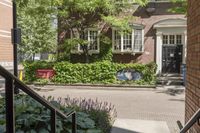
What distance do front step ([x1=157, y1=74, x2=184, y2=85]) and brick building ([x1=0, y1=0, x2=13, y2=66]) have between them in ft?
50.4

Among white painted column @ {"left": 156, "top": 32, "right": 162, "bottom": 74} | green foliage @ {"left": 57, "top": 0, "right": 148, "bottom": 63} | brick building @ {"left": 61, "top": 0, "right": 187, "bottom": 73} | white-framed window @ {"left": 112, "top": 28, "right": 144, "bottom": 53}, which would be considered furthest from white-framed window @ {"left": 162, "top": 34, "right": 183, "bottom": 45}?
green foliage @ {"left": 57, "top": 0, "right": 148, "bottom": 63}

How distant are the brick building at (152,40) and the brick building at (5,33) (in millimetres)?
9488

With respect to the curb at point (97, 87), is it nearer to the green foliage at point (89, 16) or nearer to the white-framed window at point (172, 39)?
the green foliage at point (89, 16)

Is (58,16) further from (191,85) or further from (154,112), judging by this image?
(191,85)

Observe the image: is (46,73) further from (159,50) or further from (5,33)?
(5,33)

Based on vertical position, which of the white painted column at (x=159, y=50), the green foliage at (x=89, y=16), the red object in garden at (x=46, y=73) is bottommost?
the red object in garden at (x=46, y=73)

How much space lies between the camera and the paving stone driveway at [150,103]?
1052 centimetres

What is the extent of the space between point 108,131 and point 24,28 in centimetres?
2883

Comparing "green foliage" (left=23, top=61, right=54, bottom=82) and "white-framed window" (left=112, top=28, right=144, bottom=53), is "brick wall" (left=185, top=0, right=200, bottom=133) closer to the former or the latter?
"green foliage" (left=23, top=61, right=54, bottom=82)

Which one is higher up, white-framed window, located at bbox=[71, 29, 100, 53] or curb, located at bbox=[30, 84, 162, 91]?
white-framed window, located at bbox=[71, 29, 100, 53]

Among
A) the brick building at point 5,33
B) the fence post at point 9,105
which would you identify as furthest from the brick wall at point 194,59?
the brick building at point 5,33

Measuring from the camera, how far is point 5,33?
30625 mm

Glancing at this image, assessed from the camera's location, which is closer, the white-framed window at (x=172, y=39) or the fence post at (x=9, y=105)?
the fence post at (x=9, y=105)

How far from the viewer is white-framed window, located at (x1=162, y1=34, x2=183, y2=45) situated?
23.6 m
